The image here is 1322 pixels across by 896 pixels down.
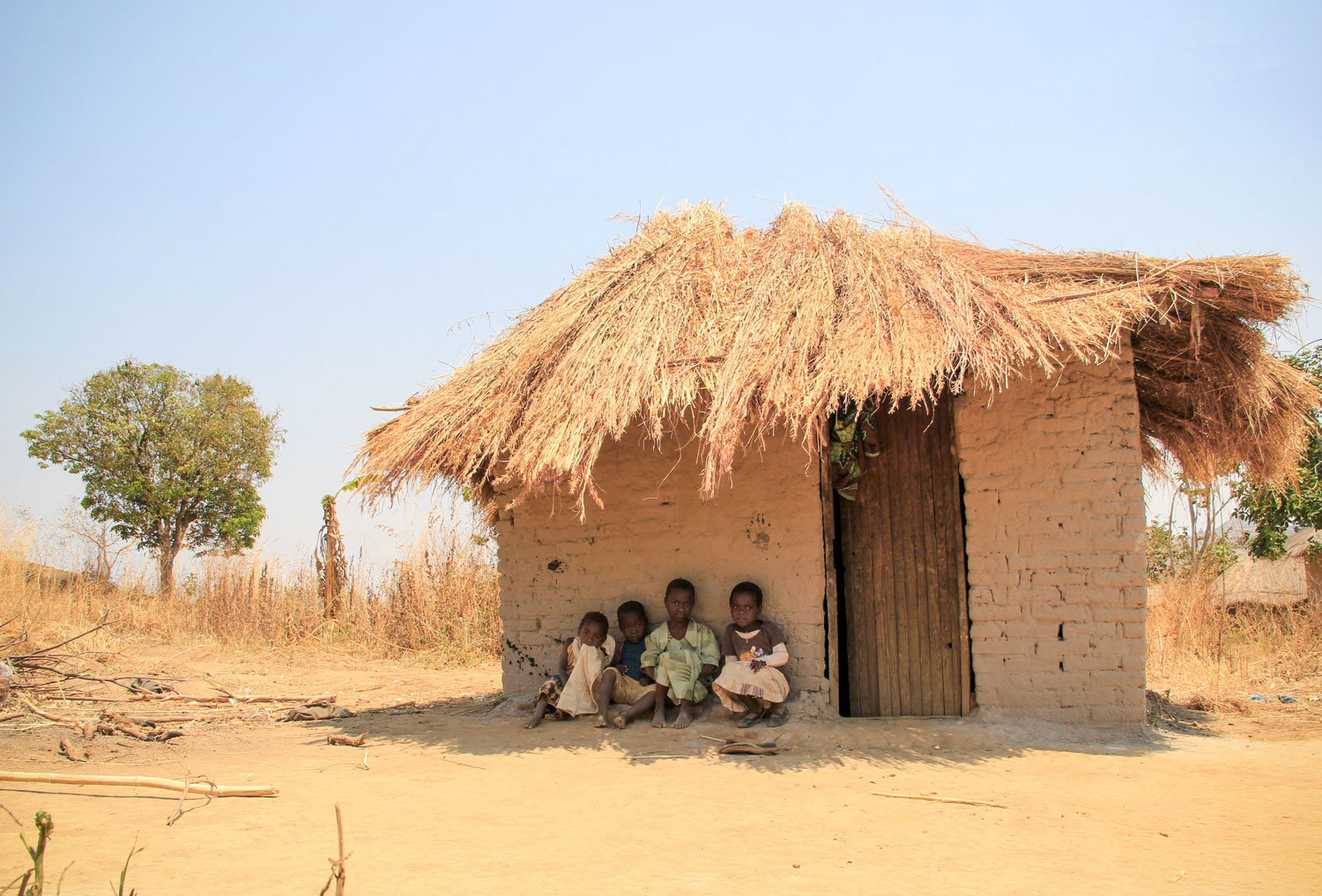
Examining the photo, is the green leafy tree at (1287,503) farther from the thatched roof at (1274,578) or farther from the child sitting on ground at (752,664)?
the child sitting on ground at (752,664)

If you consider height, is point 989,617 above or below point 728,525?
below

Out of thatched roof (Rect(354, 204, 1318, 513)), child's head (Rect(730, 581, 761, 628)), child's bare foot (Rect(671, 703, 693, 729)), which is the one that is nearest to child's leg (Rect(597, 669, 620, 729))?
child's bare foot (Rect(671, 703, 693, 729))

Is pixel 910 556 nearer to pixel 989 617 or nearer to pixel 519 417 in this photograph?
pixel 989 617

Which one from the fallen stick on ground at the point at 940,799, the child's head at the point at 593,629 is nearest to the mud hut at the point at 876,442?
the child's head at the point at 593,629

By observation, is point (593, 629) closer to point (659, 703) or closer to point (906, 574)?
point (659, 703)

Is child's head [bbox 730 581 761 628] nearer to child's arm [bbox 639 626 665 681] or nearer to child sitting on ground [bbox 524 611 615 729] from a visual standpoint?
child's arm [bbox 639 626 665 681]

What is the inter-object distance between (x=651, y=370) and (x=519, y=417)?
38.5 inches

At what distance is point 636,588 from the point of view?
6090 mm

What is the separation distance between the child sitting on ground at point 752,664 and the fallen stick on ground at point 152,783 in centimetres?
260

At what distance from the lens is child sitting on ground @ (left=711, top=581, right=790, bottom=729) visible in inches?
211

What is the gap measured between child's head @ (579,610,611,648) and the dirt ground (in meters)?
0.55

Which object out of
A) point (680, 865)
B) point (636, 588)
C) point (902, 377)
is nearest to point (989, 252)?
point (902, 377)

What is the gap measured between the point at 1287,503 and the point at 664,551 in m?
8.10

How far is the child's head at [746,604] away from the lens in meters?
5.52
